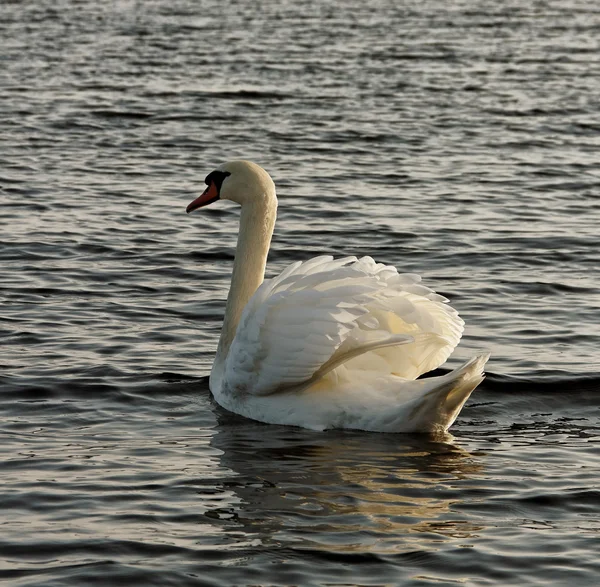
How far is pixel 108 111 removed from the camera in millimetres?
20953

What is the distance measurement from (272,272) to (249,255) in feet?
10.2

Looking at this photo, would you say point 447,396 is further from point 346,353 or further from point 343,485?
point 343,485

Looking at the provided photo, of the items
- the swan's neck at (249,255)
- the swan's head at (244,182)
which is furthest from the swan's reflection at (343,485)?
the swan's head at (244,182)

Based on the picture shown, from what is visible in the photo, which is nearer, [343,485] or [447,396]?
[343,485]

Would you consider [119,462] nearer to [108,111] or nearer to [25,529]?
[25,529]

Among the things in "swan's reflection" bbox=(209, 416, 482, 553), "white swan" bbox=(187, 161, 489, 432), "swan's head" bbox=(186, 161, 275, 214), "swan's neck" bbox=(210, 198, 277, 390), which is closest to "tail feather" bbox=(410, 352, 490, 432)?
"white swan" bbox=(187, 161, 489, 432)

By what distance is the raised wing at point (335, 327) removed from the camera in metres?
8.45

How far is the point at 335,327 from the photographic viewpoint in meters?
8.37

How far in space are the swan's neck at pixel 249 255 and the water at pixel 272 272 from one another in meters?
0.56

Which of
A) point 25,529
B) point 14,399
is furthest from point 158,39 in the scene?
point 25,529

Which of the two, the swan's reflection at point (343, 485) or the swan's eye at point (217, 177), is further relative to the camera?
the swan's eye at point (217, 177)

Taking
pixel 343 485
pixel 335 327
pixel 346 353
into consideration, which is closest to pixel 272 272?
pixel 346 353

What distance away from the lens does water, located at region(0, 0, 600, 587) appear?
6.96 meters

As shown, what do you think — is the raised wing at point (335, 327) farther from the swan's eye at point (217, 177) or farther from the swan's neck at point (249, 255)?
the swan's eye at point (217, 177)
